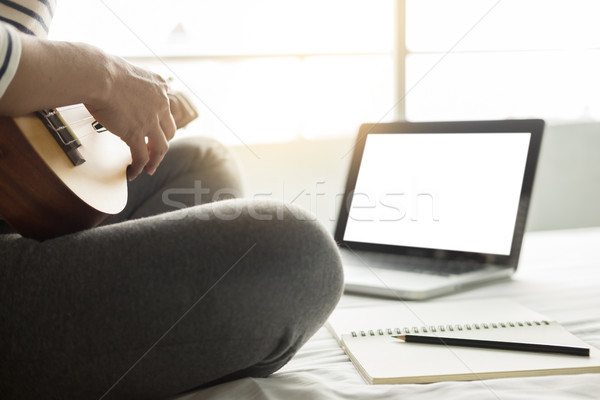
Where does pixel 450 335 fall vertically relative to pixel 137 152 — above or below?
below

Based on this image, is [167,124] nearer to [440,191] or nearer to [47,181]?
[47,181]

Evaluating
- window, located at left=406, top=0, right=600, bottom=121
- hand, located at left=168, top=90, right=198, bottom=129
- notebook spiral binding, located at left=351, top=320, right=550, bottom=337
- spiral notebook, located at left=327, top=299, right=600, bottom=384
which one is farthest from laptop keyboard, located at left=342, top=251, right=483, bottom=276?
window, located at left=406, top=0, right=600, bottom=121

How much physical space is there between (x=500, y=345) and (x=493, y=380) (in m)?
0.07

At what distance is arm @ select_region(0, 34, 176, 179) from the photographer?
512mm

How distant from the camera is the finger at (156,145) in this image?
73 centimetres

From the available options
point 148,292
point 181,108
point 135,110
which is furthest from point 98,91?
point 181,108

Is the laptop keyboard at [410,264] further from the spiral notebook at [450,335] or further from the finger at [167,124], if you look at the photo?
the finger at [167,124]

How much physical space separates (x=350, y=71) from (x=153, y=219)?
182 centimetres

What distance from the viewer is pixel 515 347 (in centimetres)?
59

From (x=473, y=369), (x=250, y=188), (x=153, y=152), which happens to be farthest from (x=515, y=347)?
(x=250, y=188)

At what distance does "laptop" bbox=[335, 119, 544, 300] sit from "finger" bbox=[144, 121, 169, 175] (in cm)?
37

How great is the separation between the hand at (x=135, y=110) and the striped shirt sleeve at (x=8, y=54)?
141 mm

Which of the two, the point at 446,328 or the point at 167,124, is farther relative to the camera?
the point at 167,124

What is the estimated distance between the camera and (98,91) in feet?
1.97
